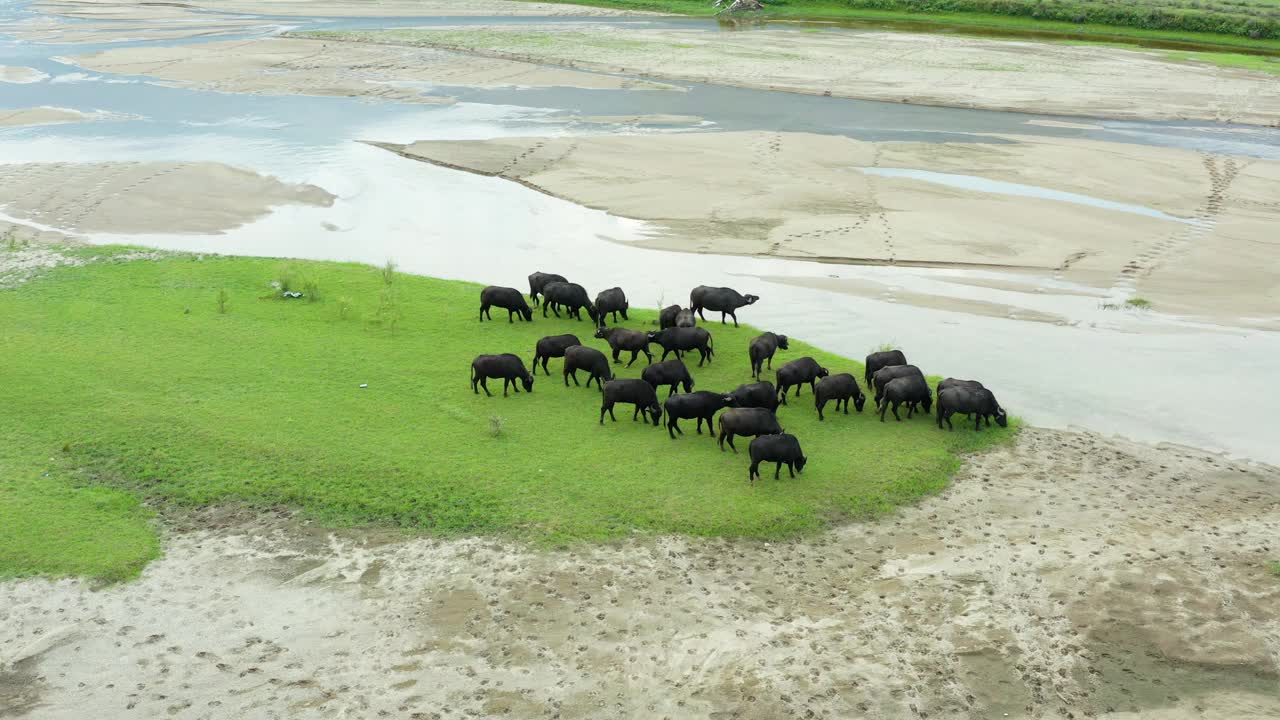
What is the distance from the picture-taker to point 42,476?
12742 mm

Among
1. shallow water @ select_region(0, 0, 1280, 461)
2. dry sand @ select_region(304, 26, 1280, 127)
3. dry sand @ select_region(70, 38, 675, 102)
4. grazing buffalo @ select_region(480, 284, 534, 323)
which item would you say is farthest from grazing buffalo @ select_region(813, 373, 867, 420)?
dry sand @ select_region(70, 38, 675, 102)

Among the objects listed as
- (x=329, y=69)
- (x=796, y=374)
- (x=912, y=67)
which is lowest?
(x=796, y=374)

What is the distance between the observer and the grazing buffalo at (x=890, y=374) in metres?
15.4

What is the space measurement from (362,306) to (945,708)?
13.4m

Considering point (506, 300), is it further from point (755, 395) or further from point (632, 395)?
point (755, 395)

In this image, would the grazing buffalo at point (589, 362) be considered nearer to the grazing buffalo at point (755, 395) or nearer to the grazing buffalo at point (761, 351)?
the grazing buffalo at point (755, 395)

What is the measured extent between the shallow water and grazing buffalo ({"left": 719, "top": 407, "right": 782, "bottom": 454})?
155 inches

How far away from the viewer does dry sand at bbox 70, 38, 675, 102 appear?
42344 millimetres

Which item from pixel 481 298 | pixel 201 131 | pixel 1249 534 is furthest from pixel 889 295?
pixel 201 131

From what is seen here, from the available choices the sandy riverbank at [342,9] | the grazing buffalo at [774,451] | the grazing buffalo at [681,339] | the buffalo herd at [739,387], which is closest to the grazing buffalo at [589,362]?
the buffalo herd at [739,387]

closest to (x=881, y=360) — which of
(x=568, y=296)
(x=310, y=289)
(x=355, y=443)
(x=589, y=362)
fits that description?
(x=589, y=362)

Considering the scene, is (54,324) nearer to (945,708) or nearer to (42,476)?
(42,476)

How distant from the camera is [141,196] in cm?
2742

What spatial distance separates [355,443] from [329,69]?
3553 cm
